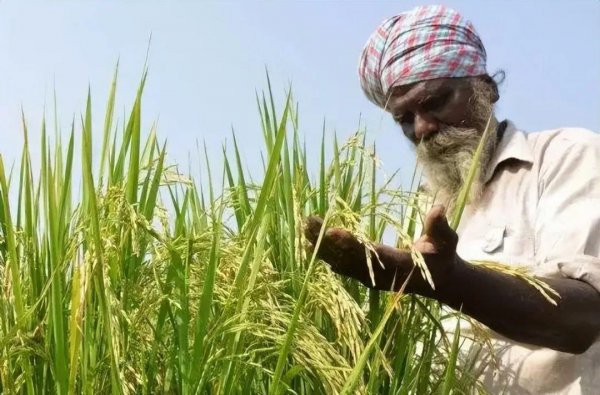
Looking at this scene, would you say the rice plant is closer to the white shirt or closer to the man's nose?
the white shirt

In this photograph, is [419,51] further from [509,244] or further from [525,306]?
[525,306]

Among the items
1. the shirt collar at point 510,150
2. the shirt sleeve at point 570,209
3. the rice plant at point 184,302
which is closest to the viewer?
the rice plant at point 184,302

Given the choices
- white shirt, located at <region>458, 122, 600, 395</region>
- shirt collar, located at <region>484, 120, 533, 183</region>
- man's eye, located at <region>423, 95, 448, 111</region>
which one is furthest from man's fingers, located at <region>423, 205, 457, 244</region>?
man's eye, located at <region>423, 95, 448, 111</region>

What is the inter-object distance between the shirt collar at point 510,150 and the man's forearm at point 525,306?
1.46 feet

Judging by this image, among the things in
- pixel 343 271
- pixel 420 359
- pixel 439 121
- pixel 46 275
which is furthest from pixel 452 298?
pixel 439 121

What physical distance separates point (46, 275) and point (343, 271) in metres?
0.44

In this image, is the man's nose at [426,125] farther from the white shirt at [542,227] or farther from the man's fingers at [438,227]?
the man's fingers at [438,227]

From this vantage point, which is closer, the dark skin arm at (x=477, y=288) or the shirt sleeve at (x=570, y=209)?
the dark skin arm at (x=477, y=288)

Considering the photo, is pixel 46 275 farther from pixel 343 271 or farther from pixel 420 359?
pixel 420 359

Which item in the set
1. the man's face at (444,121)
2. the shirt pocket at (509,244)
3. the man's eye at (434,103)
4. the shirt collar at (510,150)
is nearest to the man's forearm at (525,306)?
the shirt pocket at (509,244)

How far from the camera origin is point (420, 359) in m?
1.40

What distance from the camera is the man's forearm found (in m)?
1.44

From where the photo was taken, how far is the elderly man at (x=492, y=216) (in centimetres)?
141

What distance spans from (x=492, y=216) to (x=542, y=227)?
176 mm
